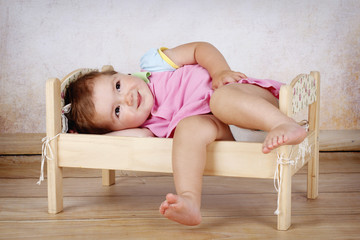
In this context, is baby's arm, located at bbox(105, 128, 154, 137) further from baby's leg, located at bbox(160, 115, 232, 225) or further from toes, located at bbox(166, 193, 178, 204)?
toes, located at bbox(166, 193, 178, 204)

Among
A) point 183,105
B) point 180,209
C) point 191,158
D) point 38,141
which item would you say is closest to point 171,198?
point 180,209

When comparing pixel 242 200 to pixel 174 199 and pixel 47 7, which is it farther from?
pixel 47 7

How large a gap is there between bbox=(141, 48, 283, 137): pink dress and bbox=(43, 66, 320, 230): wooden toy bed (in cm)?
9

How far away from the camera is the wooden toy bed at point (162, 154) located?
1204 millimetres

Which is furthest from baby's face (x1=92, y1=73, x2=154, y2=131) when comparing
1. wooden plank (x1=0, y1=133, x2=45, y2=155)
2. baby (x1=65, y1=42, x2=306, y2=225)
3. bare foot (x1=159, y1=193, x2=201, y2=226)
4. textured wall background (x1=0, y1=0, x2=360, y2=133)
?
wooden plank (x1=0, y1=133, x2=45, y2=155)

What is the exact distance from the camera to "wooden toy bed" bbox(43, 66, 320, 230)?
120 centimetres

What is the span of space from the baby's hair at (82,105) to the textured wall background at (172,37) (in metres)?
0.53

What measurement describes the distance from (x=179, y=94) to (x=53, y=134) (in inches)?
14.3

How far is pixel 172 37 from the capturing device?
1959 millimetres

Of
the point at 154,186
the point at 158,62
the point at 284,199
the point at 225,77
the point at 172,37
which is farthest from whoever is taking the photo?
the point at 172,37

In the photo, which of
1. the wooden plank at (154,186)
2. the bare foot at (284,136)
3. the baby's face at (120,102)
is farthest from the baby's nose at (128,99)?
the bare foot at (284,136)

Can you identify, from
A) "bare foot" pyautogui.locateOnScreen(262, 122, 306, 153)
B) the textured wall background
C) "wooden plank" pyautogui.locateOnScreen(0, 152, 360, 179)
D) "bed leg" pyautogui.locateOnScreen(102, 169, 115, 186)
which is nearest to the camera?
"bare foot" pyautogui.locateOnScreen(262, 122, 306, 153)

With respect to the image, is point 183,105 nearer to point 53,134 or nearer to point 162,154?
point 162,154

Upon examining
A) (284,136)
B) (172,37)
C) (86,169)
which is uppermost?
(172,37)
